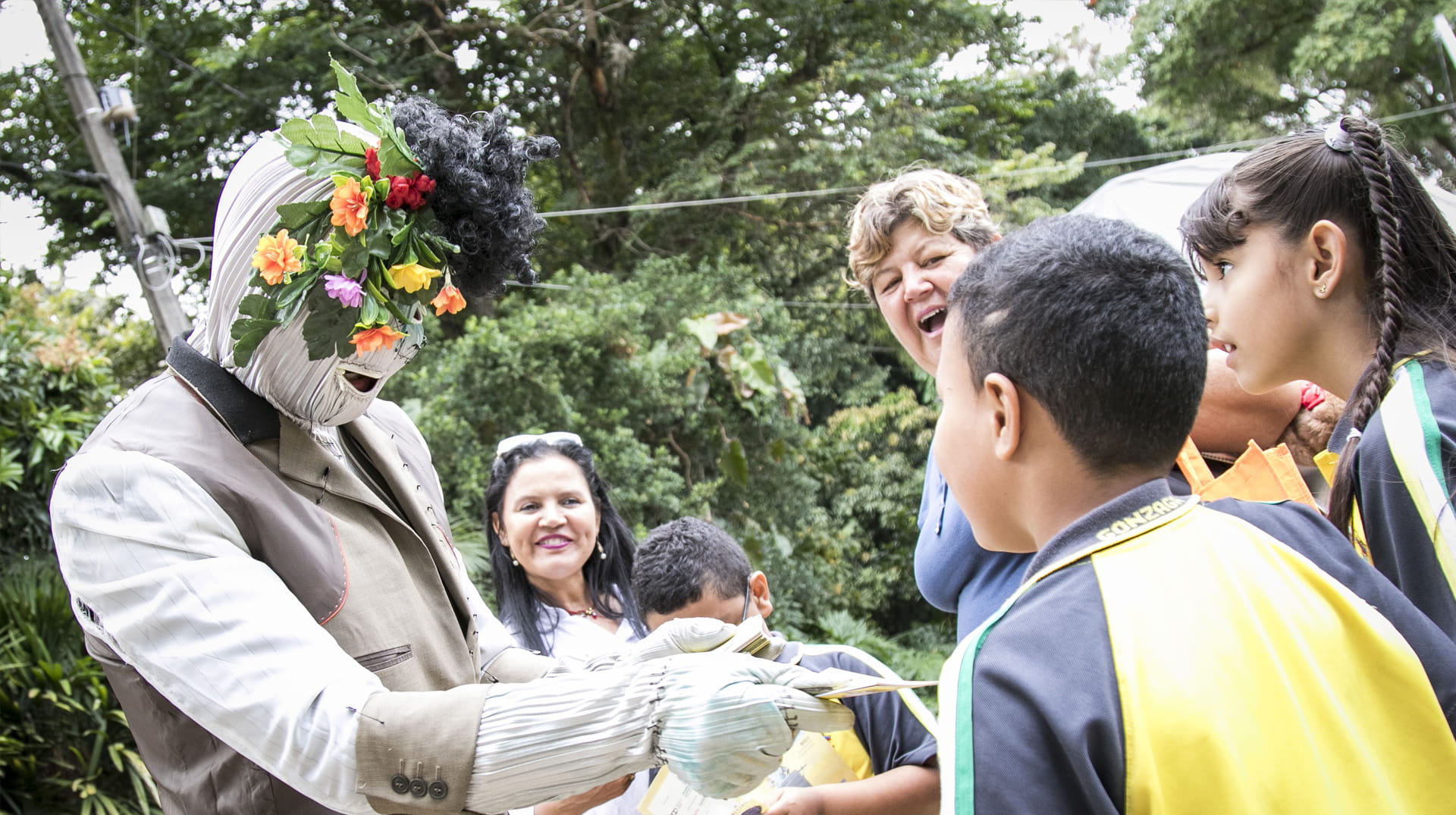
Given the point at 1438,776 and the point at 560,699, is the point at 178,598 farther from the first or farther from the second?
the point at 1438,776

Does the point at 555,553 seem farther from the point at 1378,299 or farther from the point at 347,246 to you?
the point at 1378,299

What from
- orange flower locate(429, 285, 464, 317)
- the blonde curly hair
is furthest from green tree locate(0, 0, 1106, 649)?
orange flower locate(429, 285, 464, 317)

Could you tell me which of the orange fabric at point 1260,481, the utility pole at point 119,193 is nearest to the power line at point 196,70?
the utility pole at point 119,193

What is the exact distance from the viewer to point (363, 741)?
1.46m

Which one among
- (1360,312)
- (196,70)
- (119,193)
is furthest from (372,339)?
(196,70)

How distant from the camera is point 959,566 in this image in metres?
2.26

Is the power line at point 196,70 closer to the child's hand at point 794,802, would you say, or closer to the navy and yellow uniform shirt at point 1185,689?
the child's hand at point 794,802

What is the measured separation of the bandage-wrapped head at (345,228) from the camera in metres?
1.83

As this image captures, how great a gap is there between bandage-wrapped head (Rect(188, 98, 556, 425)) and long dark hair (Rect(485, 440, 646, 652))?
1.66 metres

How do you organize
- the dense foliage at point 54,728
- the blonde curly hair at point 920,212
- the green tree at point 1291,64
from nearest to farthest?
the blonde curly hair at point 920,212 < the dense foliage at point 54,728 < the green tree at point 1291,64

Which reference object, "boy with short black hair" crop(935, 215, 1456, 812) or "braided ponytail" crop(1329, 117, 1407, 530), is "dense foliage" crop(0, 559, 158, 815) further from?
"braided ponytail" crop(1329, 117, 1407, 530)

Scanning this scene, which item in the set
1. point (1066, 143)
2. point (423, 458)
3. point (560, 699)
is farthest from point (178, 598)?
point (1066, 143)

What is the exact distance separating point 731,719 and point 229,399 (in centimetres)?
101

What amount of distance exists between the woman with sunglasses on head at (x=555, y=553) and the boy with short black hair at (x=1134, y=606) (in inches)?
86.3
